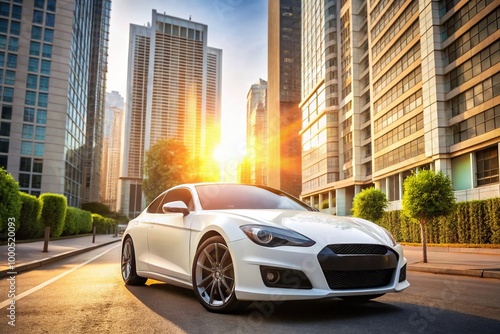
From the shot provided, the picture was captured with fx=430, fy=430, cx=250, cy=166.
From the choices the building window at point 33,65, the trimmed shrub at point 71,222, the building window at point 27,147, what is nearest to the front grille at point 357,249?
the trimmed shrub at point 71,222

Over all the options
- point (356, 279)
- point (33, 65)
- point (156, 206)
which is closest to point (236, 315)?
point (356, 279)

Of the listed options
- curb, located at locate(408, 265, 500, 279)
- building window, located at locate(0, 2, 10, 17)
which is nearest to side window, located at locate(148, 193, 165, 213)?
curb, located at locate(408, 265, 500, 279)

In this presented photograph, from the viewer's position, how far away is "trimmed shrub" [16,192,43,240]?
22453mm

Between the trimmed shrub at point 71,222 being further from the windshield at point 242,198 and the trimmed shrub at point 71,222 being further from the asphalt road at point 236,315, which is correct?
the windshield at point 242,198

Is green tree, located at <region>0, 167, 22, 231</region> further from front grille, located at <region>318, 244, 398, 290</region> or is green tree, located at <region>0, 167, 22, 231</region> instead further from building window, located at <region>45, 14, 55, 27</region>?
building window, located at <region>45, 14, 55, 27</region>

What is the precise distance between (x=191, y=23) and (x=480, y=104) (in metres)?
114

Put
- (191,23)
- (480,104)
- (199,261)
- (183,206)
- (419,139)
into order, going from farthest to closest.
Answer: (191,23)
(419,139)
(480,104)
(183,206)
(199,261)

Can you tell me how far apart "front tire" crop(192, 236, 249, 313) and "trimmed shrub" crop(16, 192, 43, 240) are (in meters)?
20.1

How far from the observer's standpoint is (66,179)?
74.1 metres

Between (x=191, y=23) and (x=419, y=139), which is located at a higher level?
(x=191, y=23)

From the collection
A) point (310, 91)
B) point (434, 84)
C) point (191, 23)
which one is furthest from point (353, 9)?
point (191, 23)

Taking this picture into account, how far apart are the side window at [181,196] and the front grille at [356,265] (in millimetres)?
2059

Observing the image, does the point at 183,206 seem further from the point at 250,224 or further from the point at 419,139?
the point at 419,139

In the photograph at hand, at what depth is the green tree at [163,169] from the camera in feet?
211
